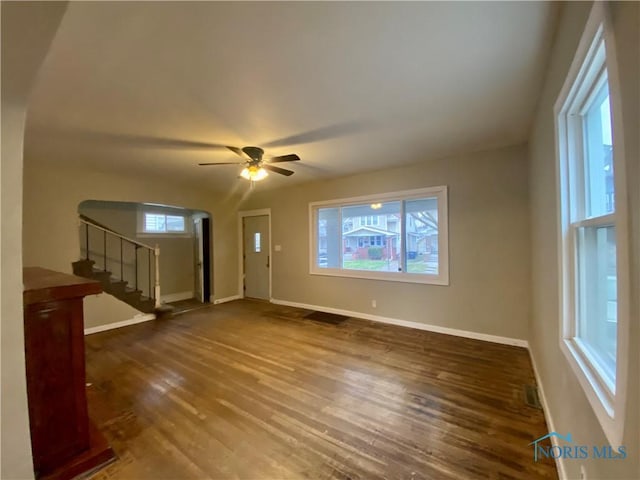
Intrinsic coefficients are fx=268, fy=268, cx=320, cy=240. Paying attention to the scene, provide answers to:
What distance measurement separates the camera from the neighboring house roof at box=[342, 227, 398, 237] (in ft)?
14.5

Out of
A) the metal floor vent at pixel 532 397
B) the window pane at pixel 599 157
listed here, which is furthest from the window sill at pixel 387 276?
the window pane at pixel 599 157

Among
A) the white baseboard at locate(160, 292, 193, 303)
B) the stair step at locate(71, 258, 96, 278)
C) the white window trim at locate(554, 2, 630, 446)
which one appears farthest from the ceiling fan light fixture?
the white baseboard at locate(160, 292, 193, 303)

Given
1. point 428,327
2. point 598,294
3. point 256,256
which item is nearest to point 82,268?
point 256,256

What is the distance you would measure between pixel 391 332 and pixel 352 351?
0.90 metres

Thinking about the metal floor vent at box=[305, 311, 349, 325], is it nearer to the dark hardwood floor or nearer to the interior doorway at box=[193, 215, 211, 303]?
the dark hardwood floor

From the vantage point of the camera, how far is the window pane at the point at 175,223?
6457 millimetres

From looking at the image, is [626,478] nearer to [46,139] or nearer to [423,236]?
[423,236]

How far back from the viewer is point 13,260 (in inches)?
44.3

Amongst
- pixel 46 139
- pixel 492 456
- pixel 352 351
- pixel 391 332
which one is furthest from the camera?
pixel 391 332

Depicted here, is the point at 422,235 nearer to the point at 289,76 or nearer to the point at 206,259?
the point at 289,76

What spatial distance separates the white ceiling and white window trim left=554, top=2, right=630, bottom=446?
508 mm

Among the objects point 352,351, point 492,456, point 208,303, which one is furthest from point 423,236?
point 208,303

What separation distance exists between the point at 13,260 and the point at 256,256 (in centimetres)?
518

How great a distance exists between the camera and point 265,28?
147cm
